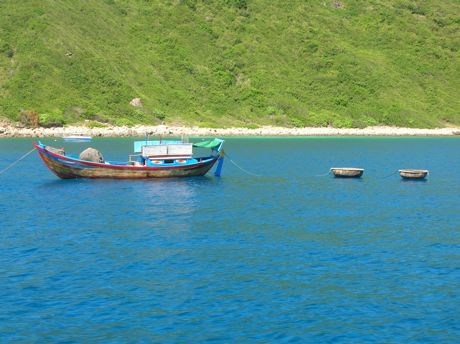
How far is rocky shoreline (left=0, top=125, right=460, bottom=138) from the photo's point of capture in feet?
383

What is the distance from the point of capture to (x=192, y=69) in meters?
152

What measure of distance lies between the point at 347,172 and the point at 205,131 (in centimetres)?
6729

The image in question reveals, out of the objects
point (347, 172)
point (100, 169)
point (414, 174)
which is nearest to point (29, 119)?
point (100, 169)

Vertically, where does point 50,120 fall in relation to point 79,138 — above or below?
above

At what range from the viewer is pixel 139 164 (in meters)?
58.0

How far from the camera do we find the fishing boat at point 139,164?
55.0 metres

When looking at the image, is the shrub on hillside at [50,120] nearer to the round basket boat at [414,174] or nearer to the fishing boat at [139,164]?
the fishing boat at [139,164]

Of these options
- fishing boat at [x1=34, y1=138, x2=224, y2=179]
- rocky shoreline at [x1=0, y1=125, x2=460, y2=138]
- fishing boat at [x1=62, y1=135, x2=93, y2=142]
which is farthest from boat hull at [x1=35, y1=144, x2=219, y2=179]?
rocky shoreline at [x1=0, y1=125, x2=460, y2=138]

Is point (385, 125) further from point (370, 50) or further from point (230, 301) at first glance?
point (230, 301)

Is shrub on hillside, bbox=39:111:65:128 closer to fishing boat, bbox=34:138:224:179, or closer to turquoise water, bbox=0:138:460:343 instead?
fishing boat, bbox=34:138:224:179

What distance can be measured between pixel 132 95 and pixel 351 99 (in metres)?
54.6

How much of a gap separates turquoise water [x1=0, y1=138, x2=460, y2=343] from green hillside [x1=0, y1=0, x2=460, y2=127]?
81461 mm

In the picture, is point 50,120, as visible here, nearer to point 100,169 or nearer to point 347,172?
point 100,169

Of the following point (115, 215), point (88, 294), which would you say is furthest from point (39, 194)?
point (88, 294)
